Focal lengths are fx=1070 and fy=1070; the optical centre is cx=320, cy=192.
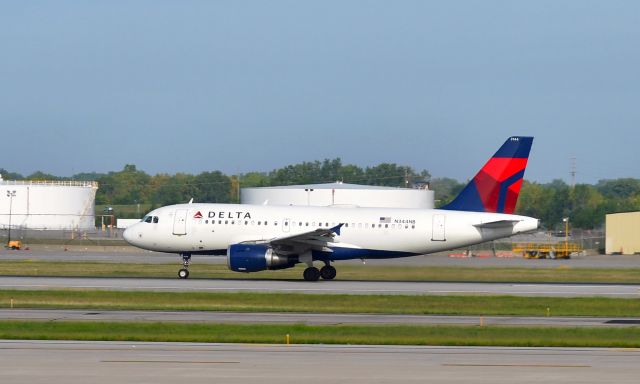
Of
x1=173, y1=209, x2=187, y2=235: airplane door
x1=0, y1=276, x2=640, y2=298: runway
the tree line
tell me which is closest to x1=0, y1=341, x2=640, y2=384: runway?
x1=0, y1=276, x2=640, y2=298: runway

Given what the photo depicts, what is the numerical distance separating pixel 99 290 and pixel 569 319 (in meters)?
17.2

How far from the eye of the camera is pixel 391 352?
22609 mm

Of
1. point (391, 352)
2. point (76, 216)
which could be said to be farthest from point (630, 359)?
point (76, 216)

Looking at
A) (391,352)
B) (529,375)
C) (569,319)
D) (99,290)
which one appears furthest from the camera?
(99,290)

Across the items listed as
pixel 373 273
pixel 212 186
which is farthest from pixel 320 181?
pixel 373 273

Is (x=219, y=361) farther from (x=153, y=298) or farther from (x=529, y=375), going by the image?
(x=153, y=298)

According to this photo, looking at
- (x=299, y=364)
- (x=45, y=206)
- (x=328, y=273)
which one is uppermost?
(x=45, y=206)

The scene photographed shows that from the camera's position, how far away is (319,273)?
46.9m

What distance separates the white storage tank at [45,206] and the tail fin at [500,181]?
70.9 metres

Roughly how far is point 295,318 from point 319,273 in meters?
16.3

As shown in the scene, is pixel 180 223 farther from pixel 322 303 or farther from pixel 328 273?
pixel 322 303

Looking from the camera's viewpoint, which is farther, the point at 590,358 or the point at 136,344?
the point at 136,344

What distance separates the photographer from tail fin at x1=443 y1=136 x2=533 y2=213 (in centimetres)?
4844

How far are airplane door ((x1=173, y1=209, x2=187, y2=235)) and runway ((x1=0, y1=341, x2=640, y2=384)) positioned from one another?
2362cm
